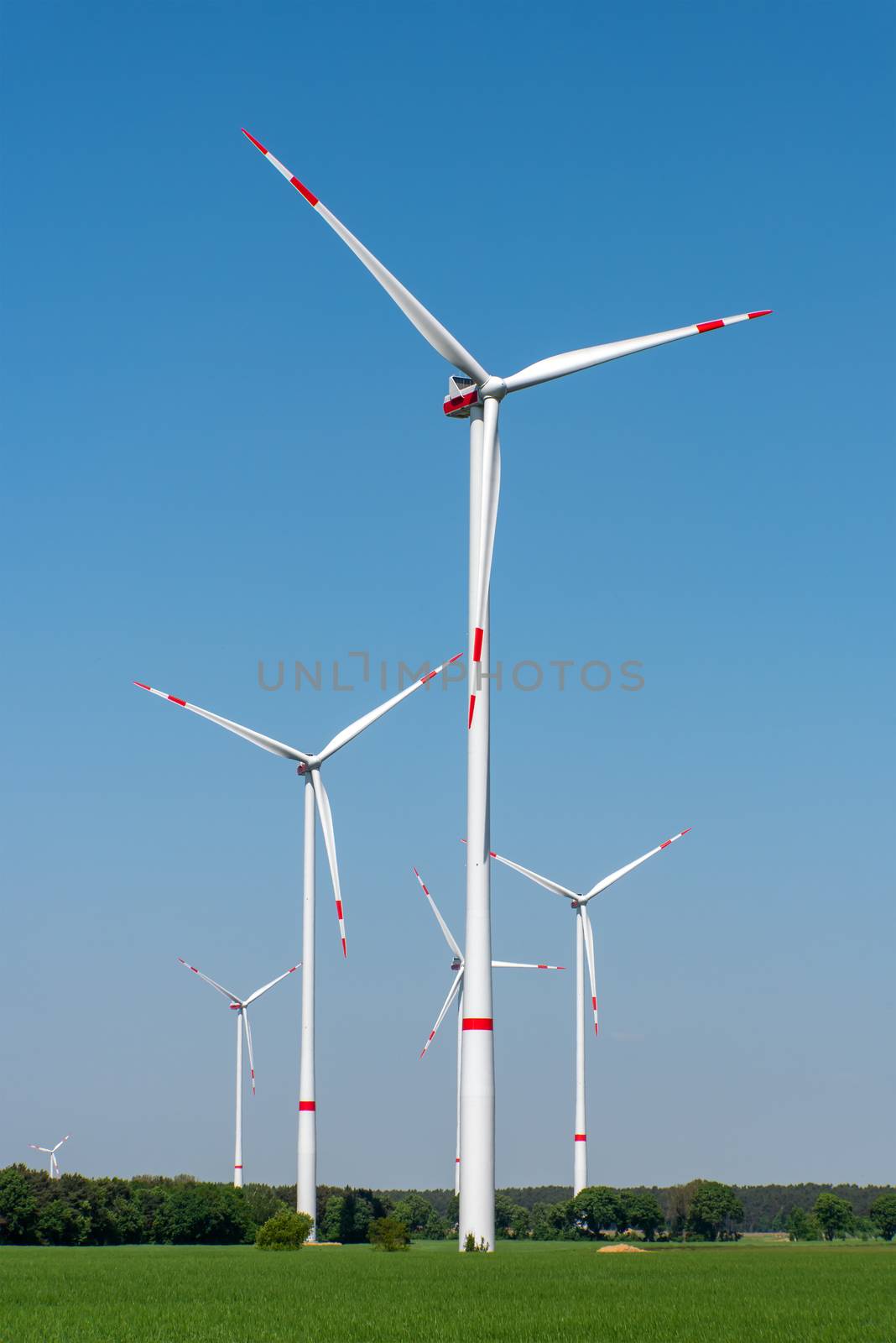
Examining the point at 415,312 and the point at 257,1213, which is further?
the point at 257,1213

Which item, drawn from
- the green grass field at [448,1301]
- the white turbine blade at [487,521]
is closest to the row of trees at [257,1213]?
the green grass field at [448,1301]

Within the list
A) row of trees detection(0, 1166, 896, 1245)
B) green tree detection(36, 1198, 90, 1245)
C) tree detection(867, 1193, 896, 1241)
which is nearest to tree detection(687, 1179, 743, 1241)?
row of trees detection(0, 1166, 896, 1245)

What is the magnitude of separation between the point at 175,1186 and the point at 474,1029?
→ 10525cm

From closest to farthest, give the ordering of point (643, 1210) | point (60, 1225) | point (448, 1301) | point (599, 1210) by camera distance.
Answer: point (448, 1301) → point (60, 1225) → point (599, 1210) → point (643, 1210)

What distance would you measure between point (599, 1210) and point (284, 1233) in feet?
244

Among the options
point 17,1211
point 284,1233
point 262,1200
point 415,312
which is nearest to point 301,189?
point 415,312

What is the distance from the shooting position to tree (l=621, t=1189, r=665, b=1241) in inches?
6447

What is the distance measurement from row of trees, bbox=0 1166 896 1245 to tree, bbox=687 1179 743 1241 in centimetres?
13

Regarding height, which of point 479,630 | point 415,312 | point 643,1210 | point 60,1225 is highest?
point 415,312

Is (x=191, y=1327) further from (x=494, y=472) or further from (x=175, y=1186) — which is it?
(x=175, y=1186)

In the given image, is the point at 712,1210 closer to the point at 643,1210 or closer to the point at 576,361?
the point at 643,1210

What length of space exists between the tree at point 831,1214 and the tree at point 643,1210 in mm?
22009

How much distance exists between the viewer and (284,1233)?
265 ft

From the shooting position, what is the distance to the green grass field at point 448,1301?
3009 centimetres
